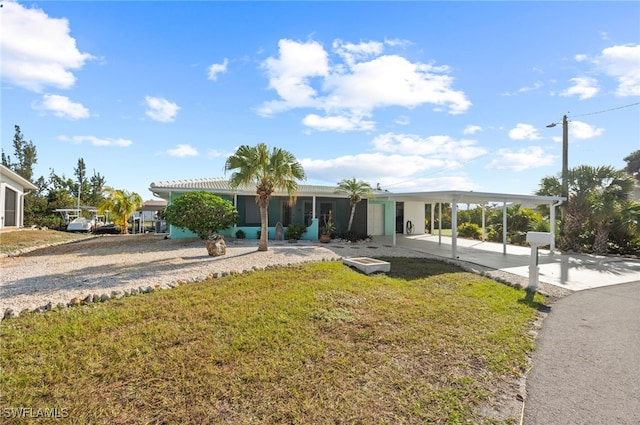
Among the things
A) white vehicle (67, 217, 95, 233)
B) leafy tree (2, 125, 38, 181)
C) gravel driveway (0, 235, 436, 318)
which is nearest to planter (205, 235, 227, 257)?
gravel driveway (0, 235, 436, 318)

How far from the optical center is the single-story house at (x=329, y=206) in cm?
1292

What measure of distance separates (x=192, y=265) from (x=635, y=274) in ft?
42.4

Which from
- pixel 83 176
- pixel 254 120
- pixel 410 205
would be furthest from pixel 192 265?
pixel 83 176

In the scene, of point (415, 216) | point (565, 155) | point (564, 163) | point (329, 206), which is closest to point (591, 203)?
point (564, 163)

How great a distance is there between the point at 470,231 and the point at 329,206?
969cm

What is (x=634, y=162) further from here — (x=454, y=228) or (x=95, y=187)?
(x=95, y=187)

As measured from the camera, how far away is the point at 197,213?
1101 cm

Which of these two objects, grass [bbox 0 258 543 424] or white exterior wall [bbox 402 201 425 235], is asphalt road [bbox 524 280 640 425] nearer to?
grass [bbox 0 258 543 424]

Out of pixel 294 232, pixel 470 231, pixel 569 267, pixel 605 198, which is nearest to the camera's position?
pixel 569 267

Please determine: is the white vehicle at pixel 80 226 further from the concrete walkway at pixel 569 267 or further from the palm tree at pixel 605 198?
the palm tree at pixel 605 198

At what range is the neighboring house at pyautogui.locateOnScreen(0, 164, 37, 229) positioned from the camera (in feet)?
57.0

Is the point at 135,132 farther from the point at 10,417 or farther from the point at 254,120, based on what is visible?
the point at 10,417

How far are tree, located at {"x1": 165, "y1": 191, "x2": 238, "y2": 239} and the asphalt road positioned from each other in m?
10.1

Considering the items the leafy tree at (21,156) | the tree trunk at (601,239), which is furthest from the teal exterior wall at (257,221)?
the leafy tree at (21,156)
